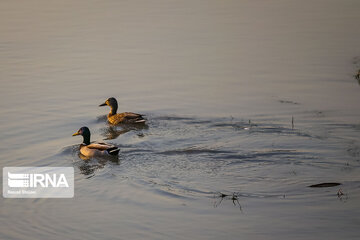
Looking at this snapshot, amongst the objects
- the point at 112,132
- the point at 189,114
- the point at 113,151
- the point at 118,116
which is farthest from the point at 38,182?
the point at 189,114

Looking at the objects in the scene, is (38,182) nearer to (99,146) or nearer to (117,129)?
(99,146)

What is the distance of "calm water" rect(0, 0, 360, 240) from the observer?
31.9ft

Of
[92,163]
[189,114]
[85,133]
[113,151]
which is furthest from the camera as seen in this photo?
[189,114]

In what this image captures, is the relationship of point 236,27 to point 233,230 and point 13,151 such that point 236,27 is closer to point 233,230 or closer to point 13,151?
point 13,151

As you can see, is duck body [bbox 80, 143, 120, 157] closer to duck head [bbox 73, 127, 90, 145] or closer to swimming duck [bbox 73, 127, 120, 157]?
swimming duck [bbox 73, 127, 120, 157]

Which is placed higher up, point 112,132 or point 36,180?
point 112,132

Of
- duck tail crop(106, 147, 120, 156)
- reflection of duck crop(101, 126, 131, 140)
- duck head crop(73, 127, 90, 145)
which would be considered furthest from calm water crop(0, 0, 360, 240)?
duck head crop(73, 127, 90, 145)

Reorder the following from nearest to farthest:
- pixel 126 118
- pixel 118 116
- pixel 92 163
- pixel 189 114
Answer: pixel 92 163, pixel 126 118, pixel 189 114, pixel 118 116

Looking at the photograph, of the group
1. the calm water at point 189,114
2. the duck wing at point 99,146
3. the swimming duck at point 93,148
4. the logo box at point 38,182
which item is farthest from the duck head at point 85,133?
the logo box at point 38,182

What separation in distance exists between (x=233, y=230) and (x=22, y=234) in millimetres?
2877

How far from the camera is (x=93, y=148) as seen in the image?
515 inches

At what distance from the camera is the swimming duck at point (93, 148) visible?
1264cm

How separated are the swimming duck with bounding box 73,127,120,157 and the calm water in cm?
18

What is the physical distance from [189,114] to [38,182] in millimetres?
4450
